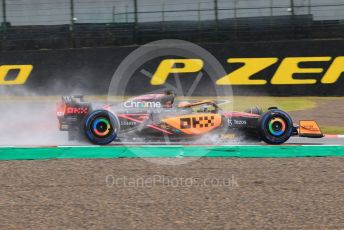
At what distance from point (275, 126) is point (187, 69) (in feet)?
24.1

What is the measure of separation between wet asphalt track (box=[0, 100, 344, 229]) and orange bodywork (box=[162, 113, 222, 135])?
0.88 m

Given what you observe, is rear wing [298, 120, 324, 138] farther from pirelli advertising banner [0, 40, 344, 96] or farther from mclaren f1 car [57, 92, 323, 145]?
pirelli advertising banner [0, 40, 344, 96]

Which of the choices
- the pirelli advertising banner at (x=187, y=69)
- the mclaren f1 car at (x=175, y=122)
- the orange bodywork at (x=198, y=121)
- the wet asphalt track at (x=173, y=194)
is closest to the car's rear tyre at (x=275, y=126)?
the mclaren f1 car at (x=175, y=122)

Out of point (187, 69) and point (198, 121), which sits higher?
point (187, 69)

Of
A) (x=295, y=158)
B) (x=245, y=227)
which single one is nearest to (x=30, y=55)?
(x=295, y=158)

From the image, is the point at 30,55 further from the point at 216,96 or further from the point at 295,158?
the point at 295,158

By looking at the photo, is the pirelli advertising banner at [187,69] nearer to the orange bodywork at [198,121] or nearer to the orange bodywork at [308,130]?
the orange bodywork at [308,130]

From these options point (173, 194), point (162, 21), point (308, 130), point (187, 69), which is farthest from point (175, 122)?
point (162, 21)

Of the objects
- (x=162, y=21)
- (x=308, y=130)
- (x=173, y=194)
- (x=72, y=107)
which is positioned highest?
(x=162, y=21)

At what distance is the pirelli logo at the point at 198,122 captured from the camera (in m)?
7.97

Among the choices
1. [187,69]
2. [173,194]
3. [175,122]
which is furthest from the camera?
[187,69]

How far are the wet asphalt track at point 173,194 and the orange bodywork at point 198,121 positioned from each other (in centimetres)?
88

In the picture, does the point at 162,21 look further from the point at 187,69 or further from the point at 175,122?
the point at 175,122

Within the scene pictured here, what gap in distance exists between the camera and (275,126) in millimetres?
8102
